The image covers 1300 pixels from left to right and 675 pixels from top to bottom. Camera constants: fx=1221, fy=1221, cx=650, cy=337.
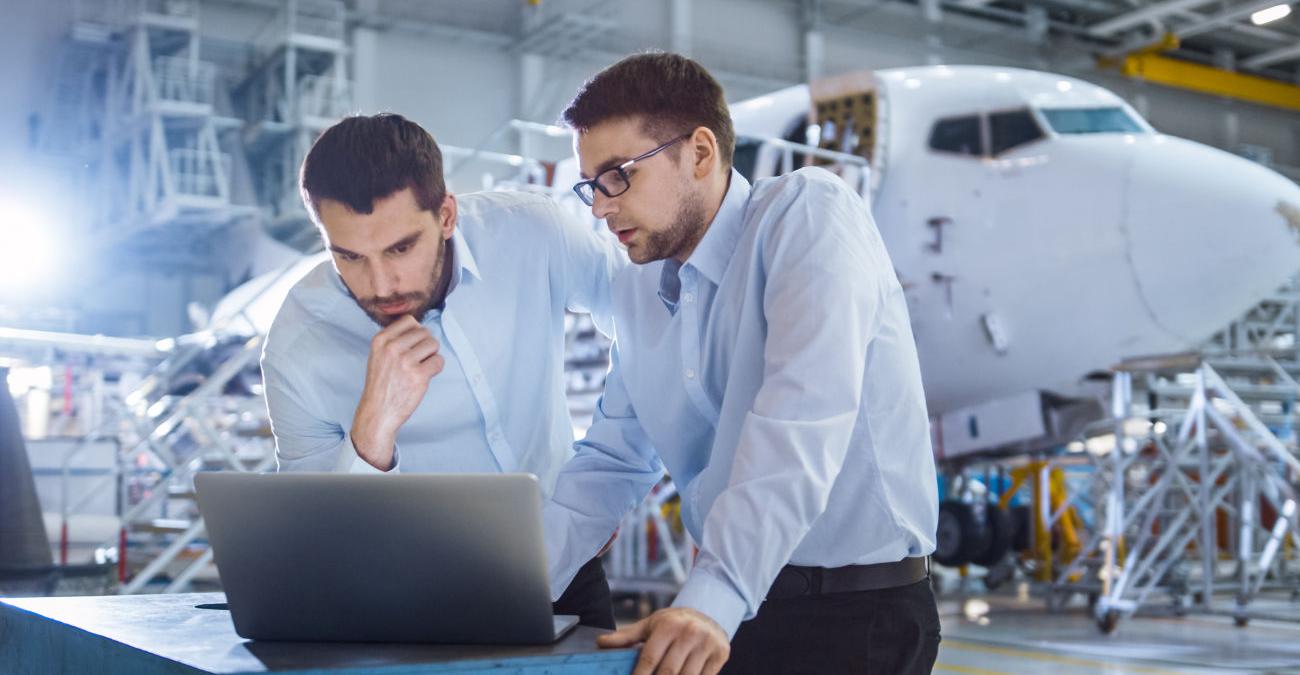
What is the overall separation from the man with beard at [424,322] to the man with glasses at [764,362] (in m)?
0.34

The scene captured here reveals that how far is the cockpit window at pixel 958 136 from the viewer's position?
801 centimetres

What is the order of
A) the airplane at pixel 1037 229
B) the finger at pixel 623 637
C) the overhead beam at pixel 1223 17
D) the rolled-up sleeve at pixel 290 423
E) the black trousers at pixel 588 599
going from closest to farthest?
the finger at pixel 623 637, the rolled-up sleeve at pixel 290 423, the black trousers at pixel 588 599, the airplane at pixel 1037 229, the overhead beam at pixel 1223 17

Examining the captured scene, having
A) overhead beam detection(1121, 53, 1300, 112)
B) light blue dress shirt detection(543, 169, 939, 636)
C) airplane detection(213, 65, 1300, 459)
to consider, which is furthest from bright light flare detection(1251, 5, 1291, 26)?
light blue dress shirt detection(543, 169, 939, 636)

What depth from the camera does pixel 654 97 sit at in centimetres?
187

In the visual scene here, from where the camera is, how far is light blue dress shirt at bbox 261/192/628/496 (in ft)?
7.79

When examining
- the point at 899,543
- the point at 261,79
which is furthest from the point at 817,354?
the point at 261,79

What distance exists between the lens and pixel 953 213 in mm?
7797

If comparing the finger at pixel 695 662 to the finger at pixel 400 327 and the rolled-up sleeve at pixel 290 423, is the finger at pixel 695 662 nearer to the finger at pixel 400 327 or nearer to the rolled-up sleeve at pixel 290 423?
the finger at pixel 400 327

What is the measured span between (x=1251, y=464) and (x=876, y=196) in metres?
2.90

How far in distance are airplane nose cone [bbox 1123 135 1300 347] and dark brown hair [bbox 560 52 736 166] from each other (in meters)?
6.02

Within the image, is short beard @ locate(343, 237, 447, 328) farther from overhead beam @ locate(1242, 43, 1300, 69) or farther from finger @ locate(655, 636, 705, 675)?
overhead beam @ locate(1242, 43, 1300, 69)

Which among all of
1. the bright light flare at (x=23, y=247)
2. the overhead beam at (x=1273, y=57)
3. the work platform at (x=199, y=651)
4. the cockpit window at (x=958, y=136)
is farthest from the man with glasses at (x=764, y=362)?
the overhead beam at (x=1273, y=57)

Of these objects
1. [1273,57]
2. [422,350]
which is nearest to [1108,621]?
[422,350]

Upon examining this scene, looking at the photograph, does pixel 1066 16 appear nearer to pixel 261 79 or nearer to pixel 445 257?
pixel 261 79
